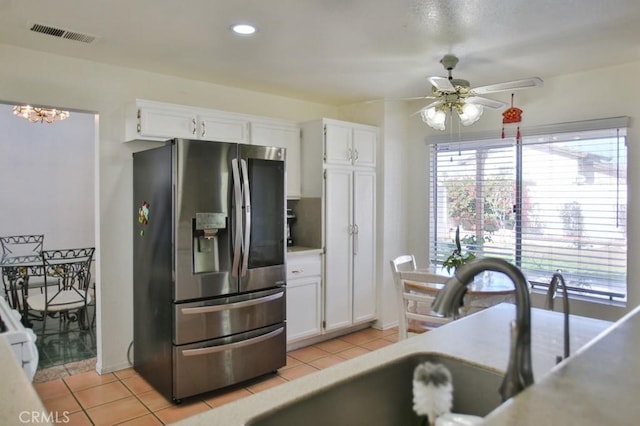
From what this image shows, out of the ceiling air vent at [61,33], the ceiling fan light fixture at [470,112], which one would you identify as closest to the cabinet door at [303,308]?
the ceiling fan light fixture at [470,112]

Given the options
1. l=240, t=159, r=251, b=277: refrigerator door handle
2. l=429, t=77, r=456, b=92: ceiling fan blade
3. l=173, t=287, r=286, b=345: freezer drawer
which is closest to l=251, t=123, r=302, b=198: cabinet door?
l=240, t=159, r=251, b=277: refrigerator door handle

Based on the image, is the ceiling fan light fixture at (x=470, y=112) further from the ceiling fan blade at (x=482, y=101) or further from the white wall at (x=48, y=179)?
the white wall at (x=48, y=179)

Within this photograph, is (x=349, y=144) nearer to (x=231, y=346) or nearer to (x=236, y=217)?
(x=236, y=217)

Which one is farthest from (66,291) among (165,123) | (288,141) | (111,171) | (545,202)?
(545,202)

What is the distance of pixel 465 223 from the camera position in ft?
14.4

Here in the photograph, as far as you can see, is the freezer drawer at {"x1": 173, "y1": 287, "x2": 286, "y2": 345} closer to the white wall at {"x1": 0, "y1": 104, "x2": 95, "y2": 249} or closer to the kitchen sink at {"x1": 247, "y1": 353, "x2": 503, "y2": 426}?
the kitchen sink at {"x1": 247, "y1": 353, "x2": 503, "y2": 426}

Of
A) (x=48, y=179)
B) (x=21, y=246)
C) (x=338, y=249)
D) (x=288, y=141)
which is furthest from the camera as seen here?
(x=48, y=179)

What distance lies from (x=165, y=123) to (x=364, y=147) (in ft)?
6.29

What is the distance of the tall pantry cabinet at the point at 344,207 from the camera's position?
4074mm

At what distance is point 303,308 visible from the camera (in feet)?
12.9

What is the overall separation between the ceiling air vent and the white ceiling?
52 mm

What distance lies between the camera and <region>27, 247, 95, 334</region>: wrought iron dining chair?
4.08 meters

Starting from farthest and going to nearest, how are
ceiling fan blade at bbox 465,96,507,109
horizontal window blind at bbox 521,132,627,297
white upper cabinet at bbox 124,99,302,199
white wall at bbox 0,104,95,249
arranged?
white wall at bbox 0,104,95,249, horizontal window blind at bbox 521,132,627,297, white upper cabinet at bbox 124,99,302,199, ceiling fan blade at bbox 465,96,507,109

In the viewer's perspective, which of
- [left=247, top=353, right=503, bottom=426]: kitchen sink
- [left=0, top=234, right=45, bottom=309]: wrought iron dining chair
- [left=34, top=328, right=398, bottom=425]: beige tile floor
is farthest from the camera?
[left=0, top=234, right=45, bottom=309]: wrought iron dining chair
